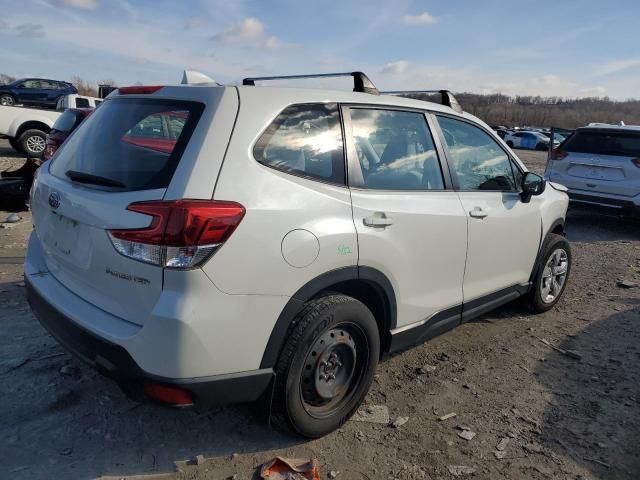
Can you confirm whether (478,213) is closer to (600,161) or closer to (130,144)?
(130,144)

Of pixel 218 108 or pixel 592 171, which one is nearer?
pixel 218 108

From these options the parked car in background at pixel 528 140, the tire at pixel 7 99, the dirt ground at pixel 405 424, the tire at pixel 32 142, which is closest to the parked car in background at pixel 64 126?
the dirt ground at pixel 405 424

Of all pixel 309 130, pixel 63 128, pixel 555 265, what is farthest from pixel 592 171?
pixel 63 128

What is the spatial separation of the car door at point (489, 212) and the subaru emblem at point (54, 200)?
2357mm

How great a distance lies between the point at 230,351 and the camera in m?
2.26

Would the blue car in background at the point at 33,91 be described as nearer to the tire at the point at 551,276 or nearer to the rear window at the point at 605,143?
the rear window at the point at 605,143

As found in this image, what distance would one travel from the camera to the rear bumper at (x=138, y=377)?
7.23 ft

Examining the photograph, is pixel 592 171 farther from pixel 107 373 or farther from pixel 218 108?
pixel 107 373

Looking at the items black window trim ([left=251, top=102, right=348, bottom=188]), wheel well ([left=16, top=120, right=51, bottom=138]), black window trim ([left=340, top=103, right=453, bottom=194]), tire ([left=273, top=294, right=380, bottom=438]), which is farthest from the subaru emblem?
wheel well ([left=16, top=120, right=51, bottom=138])

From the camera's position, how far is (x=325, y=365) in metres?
2.75

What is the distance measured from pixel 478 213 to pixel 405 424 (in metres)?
1.46

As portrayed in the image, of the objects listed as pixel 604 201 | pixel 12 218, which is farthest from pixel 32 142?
pixel 604 201

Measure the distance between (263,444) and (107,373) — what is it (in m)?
0.94

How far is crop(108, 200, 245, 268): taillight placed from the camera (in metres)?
2.11
